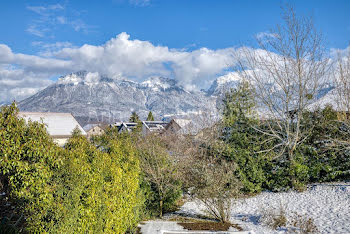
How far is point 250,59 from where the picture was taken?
13984mm

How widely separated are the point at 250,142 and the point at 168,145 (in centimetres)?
1064

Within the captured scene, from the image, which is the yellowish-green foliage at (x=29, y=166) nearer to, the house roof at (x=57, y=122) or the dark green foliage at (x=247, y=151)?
the dark green foliage at (x=247, y=151)

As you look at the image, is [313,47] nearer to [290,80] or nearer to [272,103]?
[290,80]

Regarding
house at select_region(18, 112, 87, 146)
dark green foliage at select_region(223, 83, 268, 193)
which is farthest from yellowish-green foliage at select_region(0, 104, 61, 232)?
house at select_region(18, 112, 87, 146)

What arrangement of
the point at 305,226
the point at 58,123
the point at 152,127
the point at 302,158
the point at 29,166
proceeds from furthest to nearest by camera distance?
the point at 152,127, the point at 58,123, the point at 302,158, the point at 305,226, the point at 29,166

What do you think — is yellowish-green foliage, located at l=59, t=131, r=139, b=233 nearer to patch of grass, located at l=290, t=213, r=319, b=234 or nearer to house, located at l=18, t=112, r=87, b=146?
patch of grass, located at l=290, t=213, r=319, b=234

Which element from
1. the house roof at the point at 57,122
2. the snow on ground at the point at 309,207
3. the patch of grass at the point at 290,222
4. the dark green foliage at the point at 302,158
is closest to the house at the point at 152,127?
the house roof at the point at 57,122

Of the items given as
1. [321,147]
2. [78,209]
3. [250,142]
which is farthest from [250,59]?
[78,209]

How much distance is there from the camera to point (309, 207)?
1075cm

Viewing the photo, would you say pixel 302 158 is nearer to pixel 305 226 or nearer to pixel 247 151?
pixel 247 151

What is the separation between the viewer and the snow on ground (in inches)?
344

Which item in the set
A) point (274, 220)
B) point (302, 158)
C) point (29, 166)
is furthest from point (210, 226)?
point (302, 158)

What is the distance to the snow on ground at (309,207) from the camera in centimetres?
873

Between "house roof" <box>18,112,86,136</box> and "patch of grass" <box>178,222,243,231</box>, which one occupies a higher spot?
"house roof" <box>18,112,86,136</box>
